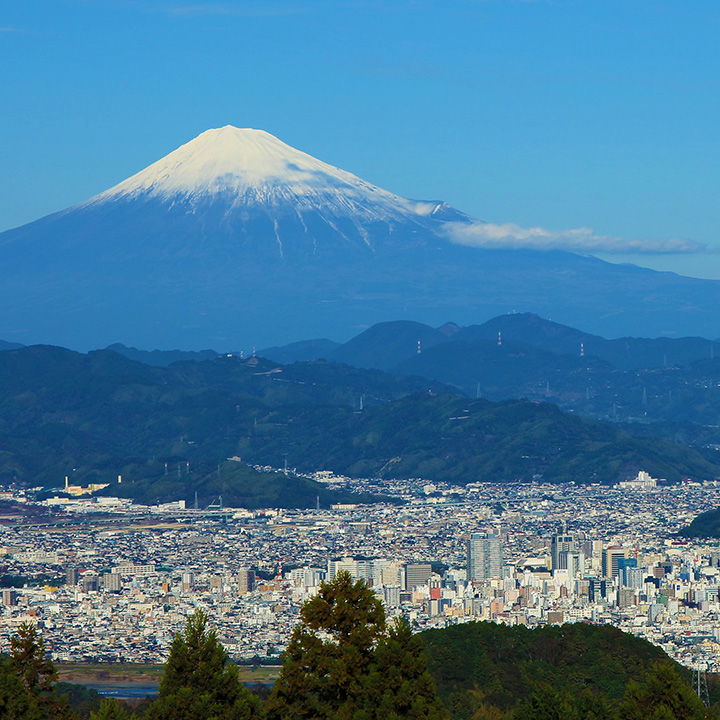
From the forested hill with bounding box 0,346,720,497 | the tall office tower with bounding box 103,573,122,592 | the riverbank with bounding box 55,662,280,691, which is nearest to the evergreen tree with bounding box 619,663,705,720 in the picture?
the riverbank with bounding box 55,662,280,691

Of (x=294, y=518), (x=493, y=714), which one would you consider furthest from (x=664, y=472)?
(x=493, y=714)

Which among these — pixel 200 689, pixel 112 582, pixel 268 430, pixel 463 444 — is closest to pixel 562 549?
pixel 112 582

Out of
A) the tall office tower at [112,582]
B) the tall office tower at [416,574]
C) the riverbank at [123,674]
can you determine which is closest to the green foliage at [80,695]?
the riverbank at [123,674]

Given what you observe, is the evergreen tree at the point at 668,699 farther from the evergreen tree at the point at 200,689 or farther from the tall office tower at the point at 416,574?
the tall office tower at the point at 416,574

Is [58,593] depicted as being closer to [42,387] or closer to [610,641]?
[610,641]

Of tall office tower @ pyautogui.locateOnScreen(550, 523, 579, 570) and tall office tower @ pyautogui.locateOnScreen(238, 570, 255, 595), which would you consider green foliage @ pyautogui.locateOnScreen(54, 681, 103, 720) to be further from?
tall office tower @ pyautogui.locateOnScreen(550, 523, 579, 570)

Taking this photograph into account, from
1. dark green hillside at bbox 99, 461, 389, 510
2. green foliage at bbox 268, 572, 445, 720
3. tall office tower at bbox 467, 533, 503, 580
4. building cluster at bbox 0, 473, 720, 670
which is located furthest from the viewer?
dark green hillside at bbox 99, 461, 389, 510

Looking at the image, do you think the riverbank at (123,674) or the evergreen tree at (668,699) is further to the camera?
the riverbank at (123,674)
